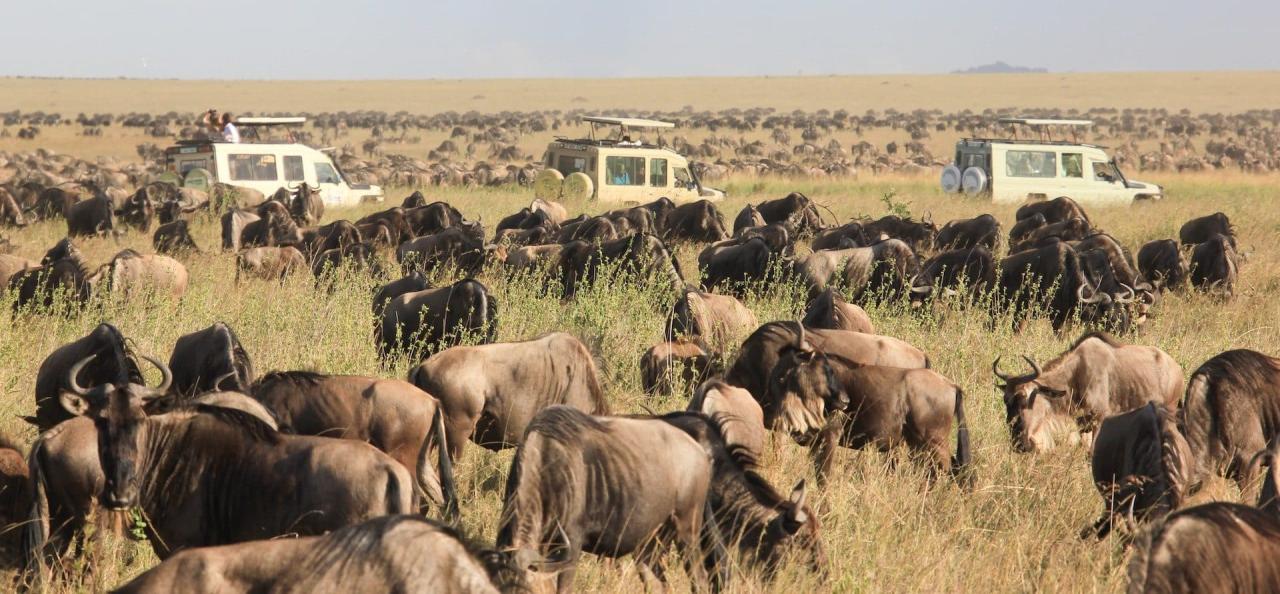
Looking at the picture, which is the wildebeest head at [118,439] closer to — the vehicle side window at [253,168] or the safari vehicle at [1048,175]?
the vehicle side window at [253,168]

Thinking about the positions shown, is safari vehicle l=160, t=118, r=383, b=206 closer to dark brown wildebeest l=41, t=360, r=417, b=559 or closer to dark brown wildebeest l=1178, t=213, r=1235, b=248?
dark brown wildebeest l=1178, t=213, r=1235, b=248

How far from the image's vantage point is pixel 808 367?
716 centimetres

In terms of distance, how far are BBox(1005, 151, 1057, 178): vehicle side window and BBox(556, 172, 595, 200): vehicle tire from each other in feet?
27.4

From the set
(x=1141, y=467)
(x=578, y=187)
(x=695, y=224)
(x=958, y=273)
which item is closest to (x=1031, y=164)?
(x=578, y=187)

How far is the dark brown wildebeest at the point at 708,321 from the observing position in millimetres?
10258

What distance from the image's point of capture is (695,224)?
18.7 metres

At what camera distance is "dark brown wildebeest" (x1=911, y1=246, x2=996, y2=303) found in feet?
41.1

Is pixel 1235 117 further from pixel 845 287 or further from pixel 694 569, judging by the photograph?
pixel 694 569

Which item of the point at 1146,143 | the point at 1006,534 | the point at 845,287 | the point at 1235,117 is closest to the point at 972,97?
the point at 1235,117

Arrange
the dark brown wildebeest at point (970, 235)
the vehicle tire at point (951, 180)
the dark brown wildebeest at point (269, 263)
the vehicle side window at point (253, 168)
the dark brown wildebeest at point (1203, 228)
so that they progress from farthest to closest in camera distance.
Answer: the vehicle tire at point (951, 180), the vehicle side window at point (253, 168), the dark brown wildebeest at point (1203, 228), the dark brown wildebeest at point (970, 235), the dark brown wildebeest at point (269, 263)

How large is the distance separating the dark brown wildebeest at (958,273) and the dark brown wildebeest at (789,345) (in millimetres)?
3897

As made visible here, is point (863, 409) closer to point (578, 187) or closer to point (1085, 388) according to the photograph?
point (1085, 388)

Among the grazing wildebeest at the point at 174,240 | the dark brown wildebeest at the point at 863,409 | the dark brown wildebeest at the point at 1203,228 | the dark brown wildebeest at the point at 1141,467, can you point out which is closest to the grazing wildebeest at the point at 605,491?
the dark brown wildebeest at the point at 863,409

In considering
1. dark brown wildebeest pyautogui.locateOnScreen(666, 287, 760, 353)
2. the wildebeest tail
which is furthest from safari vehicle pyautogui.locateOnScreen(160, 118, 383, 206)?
the wildebeest tail
